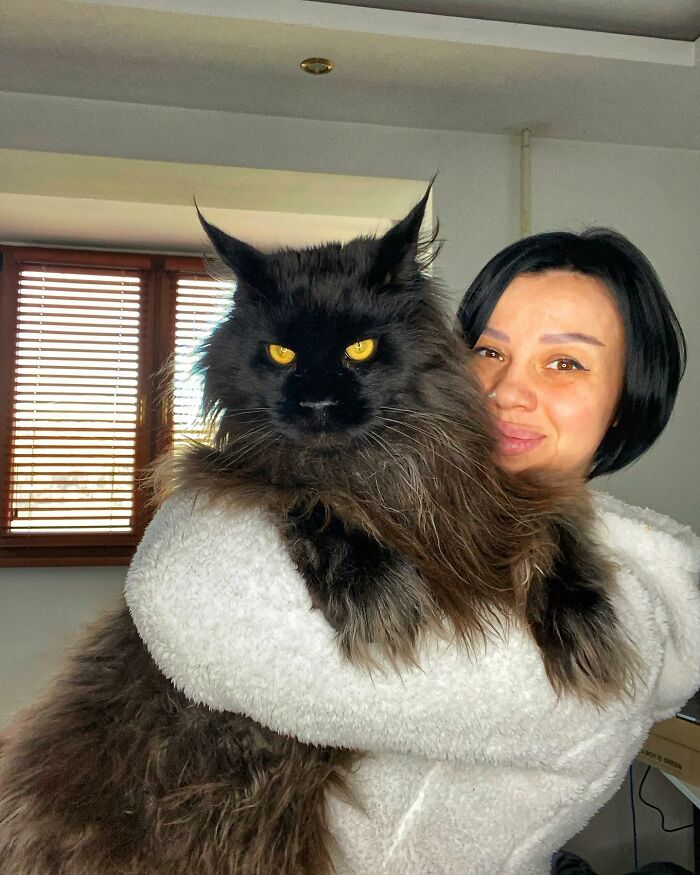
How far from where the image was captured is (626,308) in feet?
4.12

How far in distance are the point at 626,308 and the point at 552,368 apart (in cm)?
19

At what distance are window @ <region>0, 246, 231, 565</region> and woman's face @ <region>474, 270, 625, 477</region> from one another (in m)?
2.81

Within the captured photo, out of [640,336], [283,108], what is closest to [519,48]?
[283,108]

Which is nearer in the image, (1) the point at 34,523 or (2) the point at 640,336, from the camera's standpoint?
(2) the point at 640,336

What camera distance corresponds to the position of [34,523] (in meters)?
3.75

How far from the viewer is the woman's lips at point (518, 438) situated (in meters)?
1.21

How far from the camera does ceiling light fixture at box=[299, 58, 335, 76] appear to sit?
2.23 m

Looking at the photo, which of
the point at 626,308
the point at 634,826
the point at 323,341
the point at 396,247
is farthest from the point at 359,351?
the point at 634,826

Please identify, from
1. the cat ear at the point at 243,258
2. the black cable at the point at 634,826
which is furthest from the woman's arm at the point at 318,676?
the black cable at the point at 634,826

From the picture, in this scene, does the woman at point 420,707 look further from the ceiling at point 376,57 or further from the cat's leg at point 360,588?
the ceiling at point 376,57

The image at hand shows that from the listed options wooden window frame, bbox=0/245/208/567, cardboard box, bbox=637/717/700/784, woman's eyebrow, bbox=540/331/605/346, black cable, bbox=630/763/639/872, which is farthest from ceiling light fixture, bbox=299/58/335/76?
black cable, bbox=630/763/639/872

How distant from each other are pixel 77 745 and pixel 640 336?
3.69ft

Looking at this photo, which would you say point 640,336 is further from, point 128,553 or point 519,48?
point 128,553

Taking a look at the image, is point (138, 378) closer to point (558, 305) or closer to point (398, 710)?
point (558, 305)
